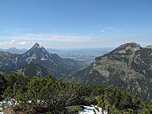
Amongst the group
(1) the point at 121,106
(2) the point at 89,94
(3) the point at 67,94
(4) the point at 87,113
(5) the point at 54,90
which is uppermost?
(5) the point at 54,90

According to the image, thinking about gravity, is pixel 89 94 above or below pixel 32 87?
below

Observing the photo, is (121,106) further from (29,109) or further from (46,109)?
(29,109)

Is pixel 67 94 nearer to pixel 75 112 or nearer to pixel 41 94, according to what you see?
pixel 75 112

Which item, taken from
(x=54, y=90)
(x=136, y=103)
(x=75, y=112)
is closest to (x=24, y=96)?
(x=54, y=90)

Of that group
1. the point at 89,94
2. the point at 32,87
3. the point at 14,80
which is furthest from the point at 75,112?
the point at 89,94

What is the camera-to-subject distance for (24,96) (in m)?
21.9

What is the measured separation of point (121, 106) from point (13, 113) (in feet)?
110

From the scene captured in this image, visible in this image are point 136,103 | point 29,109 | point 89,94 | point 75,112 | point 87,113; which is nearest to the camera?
point 29,109

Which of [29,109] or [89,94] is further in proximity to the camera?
[89,94]

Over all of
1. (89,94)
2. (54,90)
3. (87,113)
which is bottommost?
(89,94)

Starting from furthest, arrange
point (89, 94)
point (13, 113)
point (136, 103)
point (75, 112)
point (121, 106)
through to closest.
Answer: point (89, 94), point (136, 103), point (121, 106), point (75, 112), point (13, 113)

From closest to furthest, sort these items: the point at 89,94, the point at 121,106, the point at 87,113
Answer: the point at 87,113 < the point at 121,106 < the point at 89,94

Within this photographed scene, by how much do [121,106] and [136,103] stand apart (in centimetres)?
875

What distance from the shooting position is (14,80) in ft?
130
